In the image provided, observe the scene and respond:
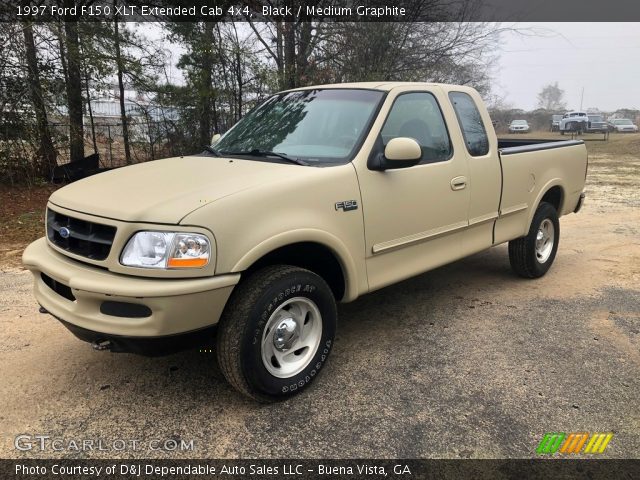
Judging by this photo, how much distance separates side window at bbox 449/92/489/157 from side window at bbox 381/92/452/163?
0.28 meters

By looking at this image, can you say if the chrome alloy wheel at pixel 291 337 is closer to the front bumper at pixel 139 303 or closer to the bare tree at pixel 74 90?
the front bumper at pixel 139 303

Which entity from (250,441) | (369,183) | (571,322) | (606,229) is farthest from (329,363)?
(606,229)

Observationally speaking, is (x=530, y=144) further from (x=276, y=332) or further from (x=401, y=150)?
(x=276, y=332)

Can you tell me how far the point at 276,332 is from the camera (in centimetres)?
304

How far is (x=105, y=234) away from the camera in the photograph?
2.72m

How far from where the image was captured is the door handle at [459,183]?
4090 millimetres

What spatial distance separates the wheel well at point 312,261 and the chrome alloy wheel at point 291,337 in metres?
0.29

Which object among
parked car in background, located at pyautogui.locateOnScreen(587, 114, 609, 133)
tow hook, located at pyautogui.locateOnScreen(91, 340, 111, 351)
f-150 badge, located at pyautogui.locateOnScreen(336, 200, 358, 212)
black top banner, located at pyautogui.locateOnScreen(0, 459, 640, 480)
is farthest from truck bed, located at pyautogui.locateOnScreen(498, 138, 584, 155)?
parked car in background, located at pyautogui.locateOnScreen(587, 114, 609, 133)

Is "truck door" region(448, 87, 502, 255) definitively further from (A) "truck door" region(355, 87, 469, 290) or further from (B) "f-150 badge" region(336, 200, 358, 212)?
(B) "f-150 badge" region(336, 200, 358, 212)

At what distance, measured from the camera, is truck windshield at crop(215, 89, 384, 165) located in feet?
11.6

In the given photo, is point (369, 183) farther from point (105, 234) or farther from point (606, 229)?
point (606, 229)

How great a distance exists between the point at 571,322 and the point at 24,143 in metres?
9.91

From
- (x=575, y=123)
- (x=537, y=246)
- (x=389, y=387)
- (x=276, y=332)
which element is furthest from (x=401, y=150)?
(x=575, y=123)

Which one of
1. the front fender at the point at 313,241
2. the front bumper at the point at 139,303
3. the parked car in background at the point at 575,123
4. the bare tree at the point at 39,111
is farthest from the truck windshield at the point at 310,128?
the parked car in background at the point at 575,123
